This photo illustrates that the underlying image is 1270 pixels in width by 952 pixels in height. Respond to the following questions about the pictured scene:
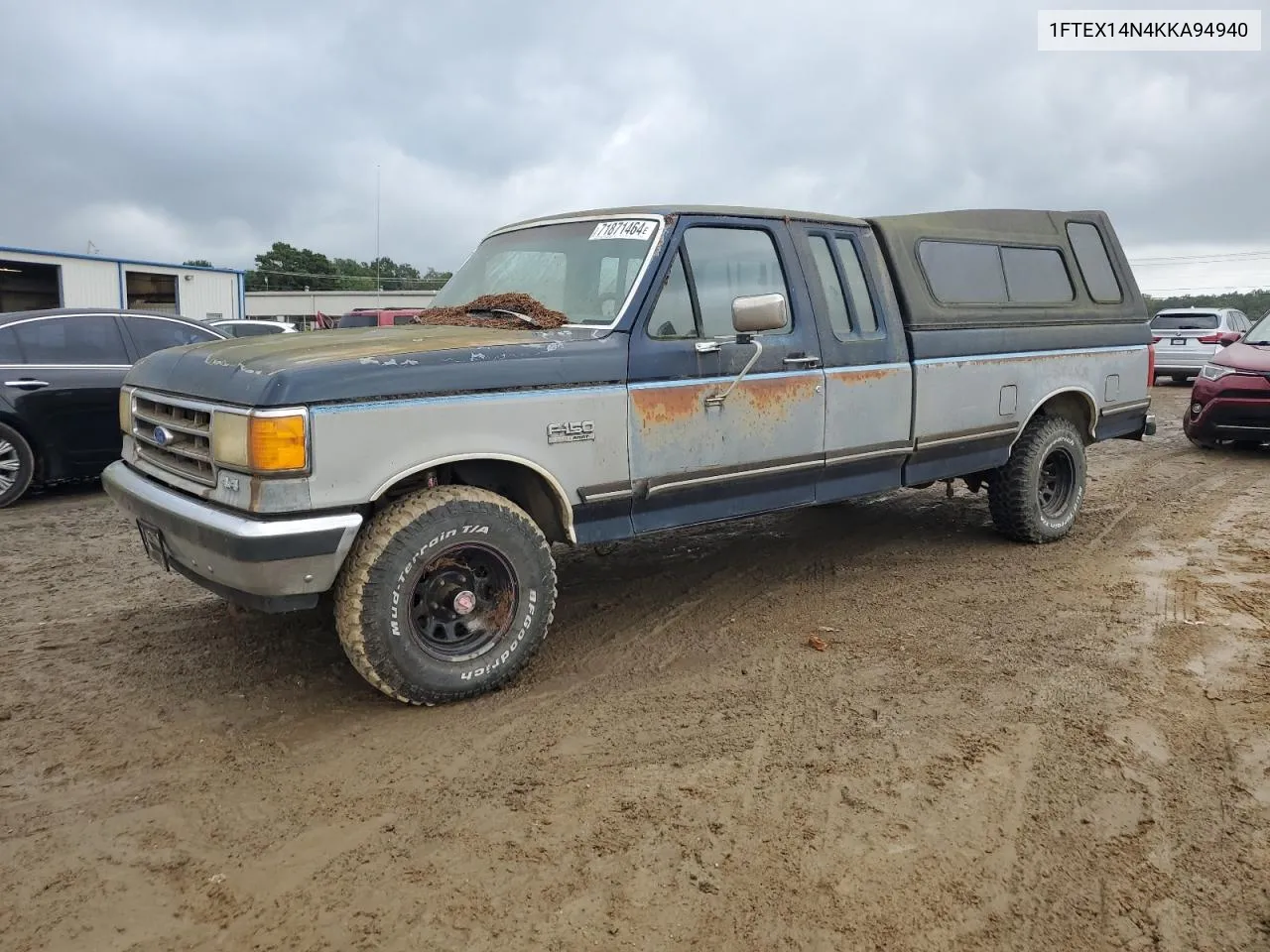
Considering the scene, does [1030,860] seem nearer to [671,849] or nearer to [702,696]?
Result: [671,849]

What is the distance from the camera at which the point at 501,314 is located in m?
4.40

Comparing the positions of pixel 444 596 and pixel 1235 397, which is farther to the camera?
pixel 1235 397

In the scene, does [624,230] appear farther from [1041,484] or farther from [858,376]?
[1041,484]

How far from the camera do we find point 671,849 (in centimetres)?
268

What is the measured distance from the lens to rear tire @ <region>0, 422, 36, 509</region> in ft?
23.2

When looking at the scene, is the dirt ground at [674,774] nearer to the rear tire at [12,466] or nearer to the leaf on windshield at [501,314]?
the leaf on windshield at [501,314]

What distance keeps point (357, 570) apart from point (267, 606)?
338 mm

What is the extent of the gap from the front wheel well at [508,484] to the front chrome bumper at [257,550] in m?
→ 0.38

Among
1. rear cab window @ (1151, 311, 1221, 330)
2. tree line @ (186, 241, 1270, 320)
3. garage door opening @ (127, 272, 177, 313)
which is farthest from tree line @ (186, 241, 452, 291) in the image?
rear cab window @ (1151, 311, 1221, 330)

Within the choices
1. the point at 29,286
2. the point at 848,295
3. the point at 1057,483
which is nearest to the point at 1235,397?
the point at 1057,483

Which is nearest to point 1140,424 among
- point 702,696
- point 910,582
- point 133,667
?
point 910,582

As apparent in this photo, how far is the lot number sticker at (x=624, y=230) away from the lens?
4289 millimetres

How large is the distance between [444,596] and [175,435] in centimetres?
127

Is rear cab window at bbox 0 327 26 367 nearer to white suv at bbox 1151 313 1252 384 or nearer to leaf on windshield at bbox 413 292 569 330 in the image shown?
leaf on windshield at bbox 413 292 569 330
